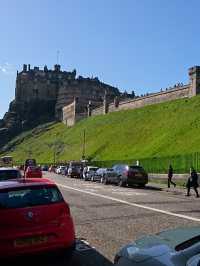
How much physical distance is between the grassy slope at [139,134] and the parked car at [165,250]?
54274mm

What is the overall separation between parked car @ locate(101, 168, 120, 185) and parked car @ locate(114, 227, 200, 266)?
35772mm

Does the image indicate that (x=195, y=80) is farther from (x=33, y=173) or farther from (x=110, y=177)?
(x=33, y=173)

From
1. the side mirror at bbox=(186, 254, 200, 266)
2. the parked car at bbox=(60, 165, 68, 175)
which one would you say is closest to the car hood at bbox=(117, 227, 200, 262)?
the side mirror at bbox=(186, 254, 200, 266)

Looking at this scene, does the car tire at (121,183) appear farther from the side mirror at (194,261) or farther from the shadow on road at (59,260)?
the side mirror at (194,261)

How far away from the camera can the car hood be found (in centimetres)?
548

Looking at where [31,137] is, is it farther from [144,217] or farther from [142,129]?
[144,217]

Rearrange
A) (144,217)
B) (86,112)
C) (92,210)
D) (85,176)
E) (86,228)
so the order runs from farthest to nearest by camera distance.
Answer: (86,112) → (85,176) → (92,210) → (144,217) → (86,228)

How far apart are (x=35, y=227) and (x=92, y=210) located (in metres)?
10.3

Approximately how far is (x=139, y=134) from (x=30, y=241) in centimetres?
7562

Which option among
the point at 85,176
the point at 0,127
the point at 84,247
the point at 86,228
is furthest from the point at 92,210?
the point at 0,127

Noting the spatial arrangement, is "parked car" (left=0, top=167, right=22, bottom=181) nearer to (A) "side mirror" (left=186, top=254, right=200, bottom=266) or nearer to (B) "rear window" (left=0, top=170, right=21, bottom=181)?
(B) "rear window" (left=0, top=170, right=21, bottom=181)

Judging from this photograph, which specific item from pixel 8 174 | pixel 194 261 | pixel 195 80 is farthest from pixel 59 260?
pixel 195 80

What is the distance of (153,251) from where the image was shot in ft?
18.1

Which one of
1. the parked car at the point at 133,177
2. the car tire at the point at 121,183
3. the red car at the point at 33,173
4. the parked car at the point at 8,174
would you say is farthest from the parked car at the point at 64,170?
the parked car at the point at 8,174
